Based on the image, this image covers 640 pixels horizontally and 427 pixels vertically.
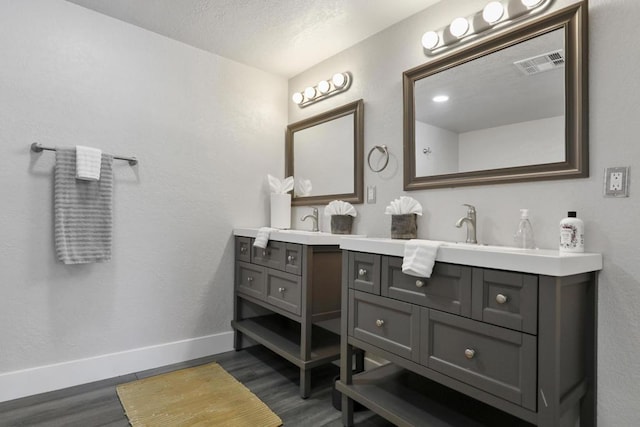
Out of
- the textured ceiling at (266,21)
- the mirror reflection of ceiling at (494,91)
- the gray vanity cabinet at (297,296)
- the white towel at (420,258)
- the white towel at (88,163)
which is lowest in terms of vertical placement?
the gray vanity cabinet at (297,296)

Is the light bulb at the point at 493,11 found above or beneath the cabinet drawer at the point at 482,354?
above

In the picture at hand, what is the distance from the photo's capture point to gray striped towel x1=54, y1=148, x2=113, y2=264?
2.03m

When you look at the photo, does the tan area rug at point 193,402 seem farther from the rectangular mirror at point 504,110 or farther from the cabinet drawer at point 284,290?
the rectangular mirror at point 504,110

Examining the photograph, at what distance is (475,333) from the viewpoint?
1.28 m

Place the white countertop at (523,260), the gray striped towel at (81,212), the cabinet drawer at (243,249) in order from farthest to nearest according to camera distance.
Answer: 1. the cabinet drawer at (243,249)
2. the gray striped towel at (81,212)
3. the white countertop at (523,260)

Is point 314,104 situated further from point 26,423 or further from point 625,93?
point 26,423

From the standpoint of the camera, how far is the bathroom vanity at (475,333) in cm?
112

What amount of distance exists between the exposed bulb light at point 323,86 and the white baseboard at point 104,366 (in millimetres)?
2033

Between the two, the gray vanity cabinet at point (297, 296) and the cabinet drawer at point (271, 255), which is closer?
the gray vanity cabinet at point (297, 296)

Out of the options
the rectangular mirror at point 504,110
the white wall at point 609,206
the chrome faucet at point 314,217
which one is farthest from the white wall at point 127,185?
the white wall at point 609,206

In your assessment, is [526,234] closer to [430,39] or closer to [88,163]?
[430,39]

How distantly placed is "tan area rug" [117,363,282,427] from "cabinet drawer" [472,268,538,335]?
1189 millimetres

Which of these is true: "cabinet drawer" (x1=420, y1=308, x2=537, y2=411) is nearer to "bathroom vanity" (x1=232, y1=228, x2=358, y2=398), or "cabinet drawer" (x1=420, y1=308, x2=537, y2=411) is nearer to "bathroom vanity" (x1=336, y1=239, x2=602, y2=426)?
"bathroom vanity" (x1=336, y1=239, x2=602, y2=426)

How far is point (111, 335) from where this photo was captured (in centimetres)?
228
